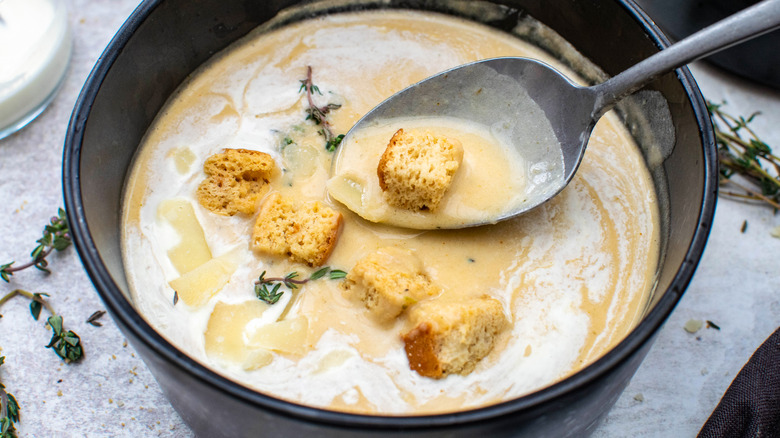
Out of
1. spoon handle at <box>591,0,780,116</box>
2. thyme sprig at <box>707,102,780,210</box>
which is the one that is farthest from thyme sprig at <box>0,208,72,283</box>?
thyme sprig at <box>707,102,780,210</box>

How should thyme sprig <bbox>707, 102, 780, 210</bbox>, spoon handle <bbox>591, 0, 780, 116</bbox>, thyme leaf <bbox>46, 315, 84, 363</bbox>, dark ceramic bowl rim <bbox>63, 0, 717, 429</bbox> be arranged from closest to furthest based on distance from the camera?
dark ceramic bowl rim <bbox>63, 0, 717, 429</bbox> → spoon handle <bbox>591, 0, 780, 116</bbox> → thyme leaf <bbox>46, 315, 84, 363</bbox> → thyme sprig <bbox>707, 102, 780, 210</bbox>

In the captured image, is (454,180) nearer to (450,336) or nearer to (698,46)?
(450,336)

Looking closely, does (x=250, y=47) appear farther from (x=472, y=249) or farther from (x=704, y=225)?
(x=704, y=225)

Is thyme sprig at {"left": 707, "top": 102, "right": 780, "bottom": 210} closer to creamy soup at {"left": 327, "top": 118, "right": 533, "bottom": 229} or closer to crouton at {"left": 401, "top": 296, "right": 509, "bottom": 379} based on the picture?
creamy soup at {"left": 327, "top": 118, "right": 533, "bottom": 229}

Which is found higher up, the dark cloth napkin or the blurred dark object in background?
the blurred dark object in background

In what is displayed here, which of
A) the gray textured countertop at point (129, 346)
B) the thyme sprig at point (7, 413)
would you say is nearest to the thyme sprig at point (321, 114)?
the gray textured countertop at point (129, 346)

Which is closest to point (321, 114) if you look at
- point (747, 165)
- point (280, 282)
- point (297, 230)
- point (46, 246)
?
point (297, 230)

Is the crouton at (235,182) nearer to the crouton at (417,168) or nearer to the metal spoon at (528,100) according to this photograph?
the metal spoon at (528,100)
